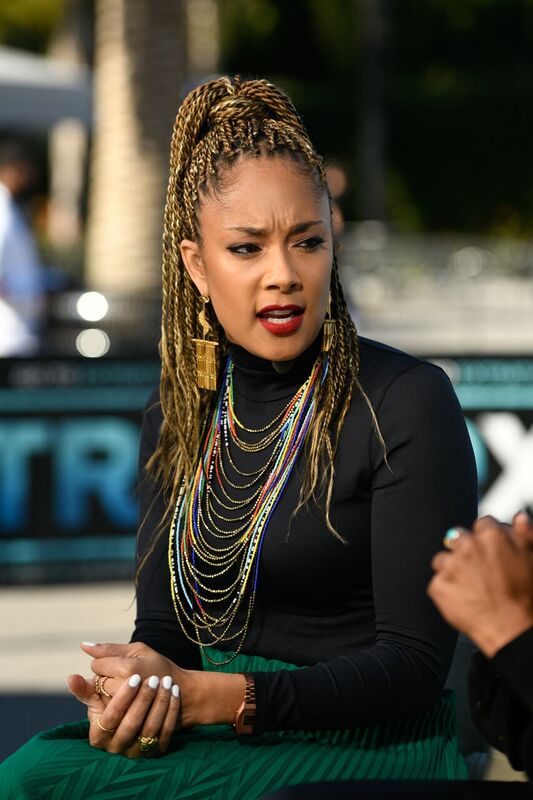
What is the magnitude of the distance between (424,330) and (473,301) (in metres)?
2.15

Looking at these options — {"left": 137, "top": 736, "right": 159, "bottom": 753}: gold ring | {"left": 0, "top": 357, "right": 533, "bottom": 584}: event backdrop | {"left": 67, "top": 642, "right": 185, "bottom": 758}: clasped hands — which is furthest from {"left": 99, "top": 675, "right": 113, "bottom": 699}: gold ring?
{"left": 0, "top": 357, "right": 533, "bottom": 584}: event backdrop

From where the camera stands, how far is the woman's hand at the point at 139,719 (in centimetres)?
237

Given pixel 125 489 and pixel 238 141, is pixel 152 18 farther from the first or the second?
pixel 238 141

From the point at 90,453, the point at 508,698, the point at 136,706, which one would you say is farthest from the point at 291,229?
the point at 90,453

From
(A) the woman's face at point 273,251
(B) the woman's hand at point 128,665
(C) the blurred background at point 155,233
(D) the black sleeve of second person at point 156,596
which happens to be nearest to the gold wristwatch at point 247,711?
(B) the woman's hand at point 128,665

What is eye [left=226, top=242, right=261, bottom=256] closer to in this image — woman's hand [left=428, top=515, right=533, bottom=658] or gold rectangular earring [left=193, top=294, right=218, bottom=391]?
gold rectangular earring [left=193, top=294, right=218, bottom=391]

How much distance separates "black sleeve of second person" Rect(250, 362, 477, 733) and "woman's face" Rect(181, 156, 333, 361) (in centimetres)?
24

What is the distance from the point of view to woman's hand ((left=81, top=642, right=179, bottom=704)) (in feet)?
8.00

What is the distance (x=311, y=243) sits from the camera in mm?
2643

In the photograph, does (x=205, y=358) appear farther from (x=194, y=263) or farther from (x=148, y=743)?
(x=148, y=743)

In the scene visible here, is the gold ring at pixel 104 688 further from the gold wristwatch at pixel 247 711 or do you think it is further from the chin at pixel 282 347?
the chin at pixel 282 347

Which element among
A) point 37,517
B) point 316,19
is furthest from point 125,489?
point 316,19

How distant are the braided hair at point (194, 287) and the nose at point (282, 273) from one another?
0.15m

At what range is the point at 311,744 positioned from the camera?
2.44 meters
